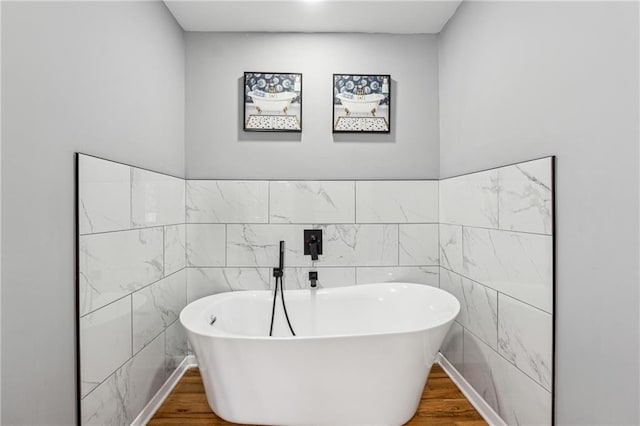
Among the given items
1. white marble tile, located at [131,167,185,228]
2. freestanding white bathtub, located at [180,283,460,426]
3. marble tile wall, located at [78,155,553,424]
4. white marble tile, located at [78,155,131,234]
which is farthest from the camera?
white marble tile, located at [131,167,185,228]

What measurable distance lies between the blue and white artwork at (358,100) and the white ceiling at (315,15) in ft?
1.18

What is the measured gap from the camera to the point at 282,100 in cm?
243

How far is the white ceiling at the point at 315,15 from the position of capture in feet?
6.97

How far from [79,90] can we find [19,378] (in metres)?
1.05

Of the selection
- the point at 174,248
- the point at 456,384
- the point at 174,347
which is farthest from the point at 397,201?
the point at 174,347

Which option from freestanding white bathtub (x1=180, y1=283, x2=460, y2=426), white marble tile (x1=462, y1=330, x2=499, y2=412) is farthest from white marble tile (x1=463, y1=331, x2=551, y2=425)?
freestanding white bathtub (x1=180, y1=283, x2=460, y2=426)

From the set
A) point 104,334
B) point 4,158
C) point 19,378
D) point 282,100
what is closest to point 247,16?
point 282,100

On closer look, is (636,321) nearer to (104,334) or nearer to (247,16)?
(104,334)

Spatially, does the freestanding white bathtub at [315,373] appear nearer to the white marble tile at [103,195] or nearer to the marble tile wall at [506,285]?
the marble tile wall at [506,285]

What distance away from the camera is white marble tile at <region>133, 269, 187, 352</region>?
1.74 metres

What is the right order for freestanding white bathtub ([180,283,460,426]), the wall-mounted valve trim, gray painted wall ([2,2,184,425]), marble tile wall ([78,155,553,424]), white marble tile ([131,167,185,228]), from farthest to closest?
the wall-mounted valve trim
white marble tile ([131,167,185,228])
freestanding white bathtub ([180,283,460,426])
marble tile wall ([78,155,553,424])
gray painted wall ([2,2,184,425])

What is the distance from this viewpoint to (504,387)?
1679mm

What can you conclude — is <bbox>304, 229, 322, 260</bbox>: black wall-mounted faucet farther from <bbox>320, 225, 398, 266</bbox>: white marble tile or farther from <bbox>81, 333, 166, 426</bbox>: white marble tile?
<bbox>81, 333, 166, 426</bbox>: white marble tile

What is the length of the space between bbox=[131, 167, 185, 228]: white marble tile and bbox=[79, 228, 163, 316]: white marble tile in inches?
3.1
